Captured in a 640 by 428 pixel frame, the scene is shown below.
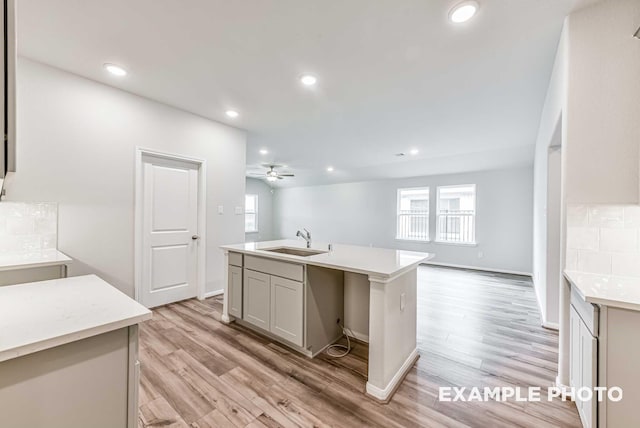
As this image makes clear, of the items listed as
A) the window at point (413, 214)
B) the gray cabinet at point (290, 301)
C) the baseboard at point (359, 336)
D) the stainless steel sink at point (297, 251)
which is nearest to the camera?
the gray cabinet at point (290, 301)

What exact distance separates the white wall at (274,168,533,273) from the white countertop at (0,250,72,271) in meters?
6.81

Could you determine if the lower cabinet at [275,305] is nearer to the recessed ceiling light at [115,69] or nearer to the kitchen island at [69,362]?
the kitchen island at [69,362]

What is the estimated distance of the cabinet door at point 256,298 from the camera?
2590 millimetres

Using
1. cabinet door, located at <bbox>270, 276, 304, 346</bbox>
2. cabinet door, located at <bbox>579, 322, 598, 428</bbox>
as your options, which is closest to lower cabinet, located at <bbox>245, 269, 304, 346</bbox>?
cabinet door, located at <bbox>270, 276, 304, 346</bbox>

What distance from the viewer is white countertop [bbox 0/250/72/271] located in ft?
6.45

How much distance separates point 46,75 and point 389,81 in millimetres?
3323

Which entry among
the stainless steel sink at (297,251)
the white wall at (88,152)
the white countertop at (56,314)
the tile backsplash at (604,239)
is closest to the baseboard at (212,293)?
the white wall at (88,152)

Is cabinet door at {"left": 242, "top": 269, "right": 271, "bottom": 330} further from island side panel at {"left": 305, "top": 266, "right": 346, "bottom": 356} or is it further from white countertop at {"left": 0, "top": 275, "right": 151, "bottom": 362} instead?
white countertop at {"left": 0, "top": 275, "right": 151, "bottom": 362}

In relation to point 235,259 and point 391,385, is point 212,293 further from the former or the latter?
point 391,385

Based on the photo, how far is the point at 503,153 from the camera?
5.17m

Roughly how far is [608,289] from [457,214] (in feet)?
17.9

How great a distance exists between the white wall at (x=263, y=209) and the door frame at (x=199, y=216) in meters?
→ 5.76

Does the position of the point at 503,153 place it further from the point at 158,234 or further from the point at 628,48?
the point at 158,234

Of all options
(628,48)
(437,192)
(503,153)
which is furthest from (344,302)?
(437,192)
